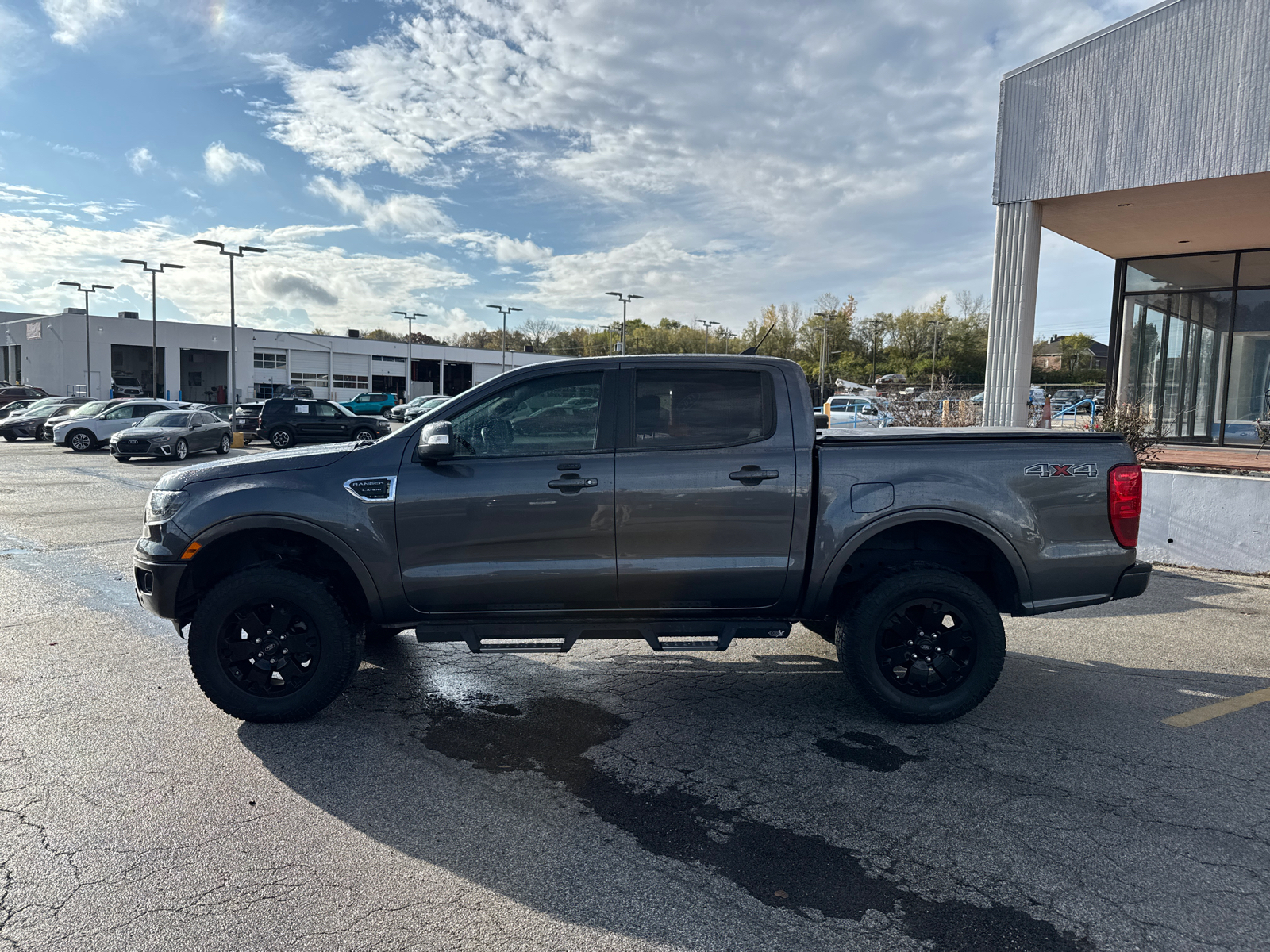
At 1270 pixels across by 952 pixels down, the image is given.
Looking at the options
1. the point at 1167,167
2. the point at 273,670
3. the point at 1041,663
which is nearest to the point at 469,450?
the point at 273,670

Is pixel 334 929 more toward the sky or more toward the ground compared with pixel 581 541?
more toward the ground

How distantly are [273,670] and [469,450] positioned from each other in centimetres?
159

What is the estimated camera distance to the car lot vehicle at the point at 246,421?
30.6m

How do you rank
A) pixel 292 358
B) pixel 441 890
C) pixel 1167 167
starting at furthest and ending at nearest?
pixel 292 358 < pixel 1167 167 < pixel 441 890

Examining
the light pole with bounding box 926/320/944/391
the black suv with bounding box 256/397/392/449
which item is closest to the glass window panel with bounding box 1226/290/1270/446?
the black suv with bounding box 256/397/392/449

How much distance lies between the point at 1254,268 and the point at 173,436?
80.3 ft

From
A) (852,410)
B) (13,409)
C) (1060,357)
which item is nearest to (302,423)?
(13,409)

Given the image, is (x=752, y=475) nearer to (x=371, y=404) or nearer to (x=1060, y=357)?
(x=371, y=404)

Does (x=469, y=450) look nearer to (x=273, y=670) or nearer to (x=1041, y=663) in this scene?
(x=273, y=670)

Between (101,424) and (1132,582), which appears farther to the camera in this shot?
(101,424)

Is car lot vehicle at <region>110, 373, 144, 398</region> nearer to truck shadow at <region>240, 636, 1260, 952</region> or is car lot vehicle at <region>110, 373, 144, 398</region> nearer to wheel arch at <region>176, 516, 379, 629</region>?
wheel arch at <region>176, 516, 379, 629</region>

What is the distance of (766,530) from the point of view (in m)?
4.48

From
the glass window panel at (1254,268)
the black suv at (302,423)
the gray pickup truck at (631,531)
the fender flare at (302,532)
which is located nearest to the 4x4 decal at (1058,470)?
the gray pickup truck at (631,531)

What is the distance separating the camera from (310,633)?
4520mm
